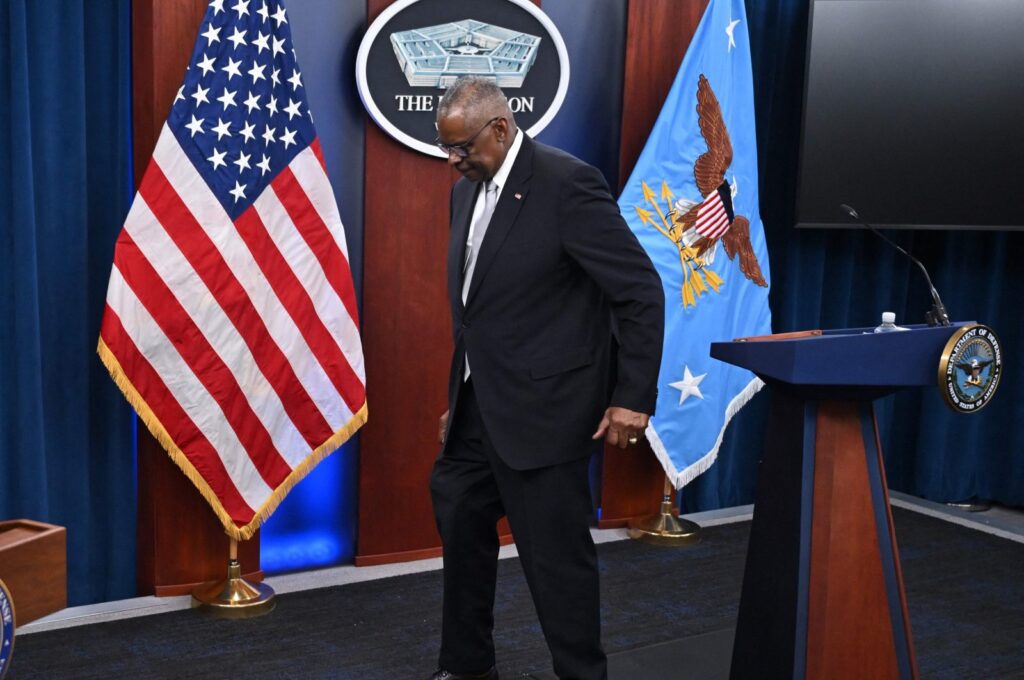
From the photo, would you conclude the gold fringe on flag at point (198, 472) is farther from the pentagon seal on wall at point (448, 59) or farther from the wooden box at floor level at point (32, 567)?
the pentagon seal on wall at point (448, 59)

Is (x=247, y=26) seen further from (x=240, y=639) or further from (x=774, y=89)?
(x=774, y=89)

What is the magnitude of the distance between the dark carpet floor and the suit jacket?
0.84m

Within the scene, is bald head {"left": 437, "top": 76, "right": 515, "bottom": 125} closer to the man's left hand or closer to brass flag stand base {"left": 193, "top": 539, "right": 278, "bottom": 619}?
the man's left hand

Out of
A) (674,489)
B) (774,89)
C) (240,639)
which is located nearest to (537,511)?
(240,639)

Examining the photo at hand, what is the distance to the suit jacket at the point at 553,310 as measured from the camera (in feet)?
7.43

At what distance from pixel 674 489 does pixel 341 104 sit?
1.92m

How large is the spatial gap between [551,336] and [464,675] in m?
0.89

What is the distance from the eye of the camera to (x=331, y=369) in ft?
10.7

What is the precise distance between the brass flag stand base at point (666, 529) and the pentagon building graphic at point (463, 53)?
1.64 metres

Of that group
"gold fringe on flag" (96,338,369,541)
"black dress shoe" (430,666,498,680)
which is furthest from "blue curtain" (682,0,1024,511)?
"black dress shoe" (430,666,498,680)

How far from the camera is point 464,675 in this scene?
8.52 feet

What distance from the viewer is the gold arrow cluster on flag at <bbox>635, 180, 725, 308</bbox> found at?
3789 millimetres

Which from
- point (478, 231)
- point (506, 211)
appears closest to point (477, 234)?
point (478, 231)

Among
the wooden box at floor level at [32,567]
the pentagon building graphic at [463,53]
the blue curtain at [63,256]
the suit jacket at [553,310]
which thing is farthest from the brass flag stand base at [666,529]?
the wooden box at floor level at [32,567]
